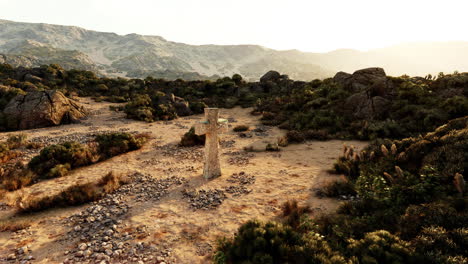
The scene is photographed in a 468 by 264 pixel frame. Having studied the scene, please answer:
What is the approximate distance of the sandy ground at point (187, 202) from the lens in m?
5.06

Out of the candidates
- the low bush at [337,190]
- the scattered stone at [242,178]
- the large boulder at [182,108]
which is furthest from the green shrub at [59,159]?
the large boulder at [182,108]

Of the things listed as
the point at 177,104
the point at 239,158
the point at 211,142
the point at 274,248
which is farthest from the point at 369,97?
the point at 177,104

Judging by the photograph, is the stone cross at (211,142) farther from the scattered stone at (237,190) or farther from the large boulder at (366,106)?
the large boulder at (366,106)

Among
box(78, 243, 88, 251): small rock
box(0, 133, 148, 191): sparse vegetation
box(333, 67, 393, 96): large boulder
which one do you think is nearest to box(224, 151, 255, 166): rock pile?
box(0, 133, 148, 191): sparse vegetation

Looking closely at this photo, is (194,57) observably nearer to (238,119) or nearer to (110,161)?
(238,119)

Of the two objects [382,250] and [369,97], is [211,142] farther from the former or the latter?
[369,97]

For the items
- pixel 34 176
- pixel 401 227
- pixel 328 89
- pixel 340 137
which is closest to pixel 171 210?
pixel 401 227

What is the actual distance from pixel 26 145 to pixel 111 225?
38.1ft

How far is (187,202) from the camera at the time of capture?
22.7 ft

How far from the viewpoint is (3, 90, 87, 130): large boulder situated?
1733 centimetres

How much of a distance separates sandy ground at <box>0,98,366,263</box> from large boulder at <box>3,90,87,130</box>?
11045 mm

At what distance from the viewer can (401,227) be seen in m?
4.28

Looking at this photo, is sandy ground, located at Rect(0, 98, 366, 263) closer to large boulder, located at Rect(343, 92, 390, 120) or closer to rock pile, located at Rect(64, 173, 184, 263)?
rock pile, located at Rect(64, 173, 184, 263)

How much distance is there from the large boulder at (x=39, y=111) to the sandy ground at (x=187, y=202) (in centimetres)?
1105
